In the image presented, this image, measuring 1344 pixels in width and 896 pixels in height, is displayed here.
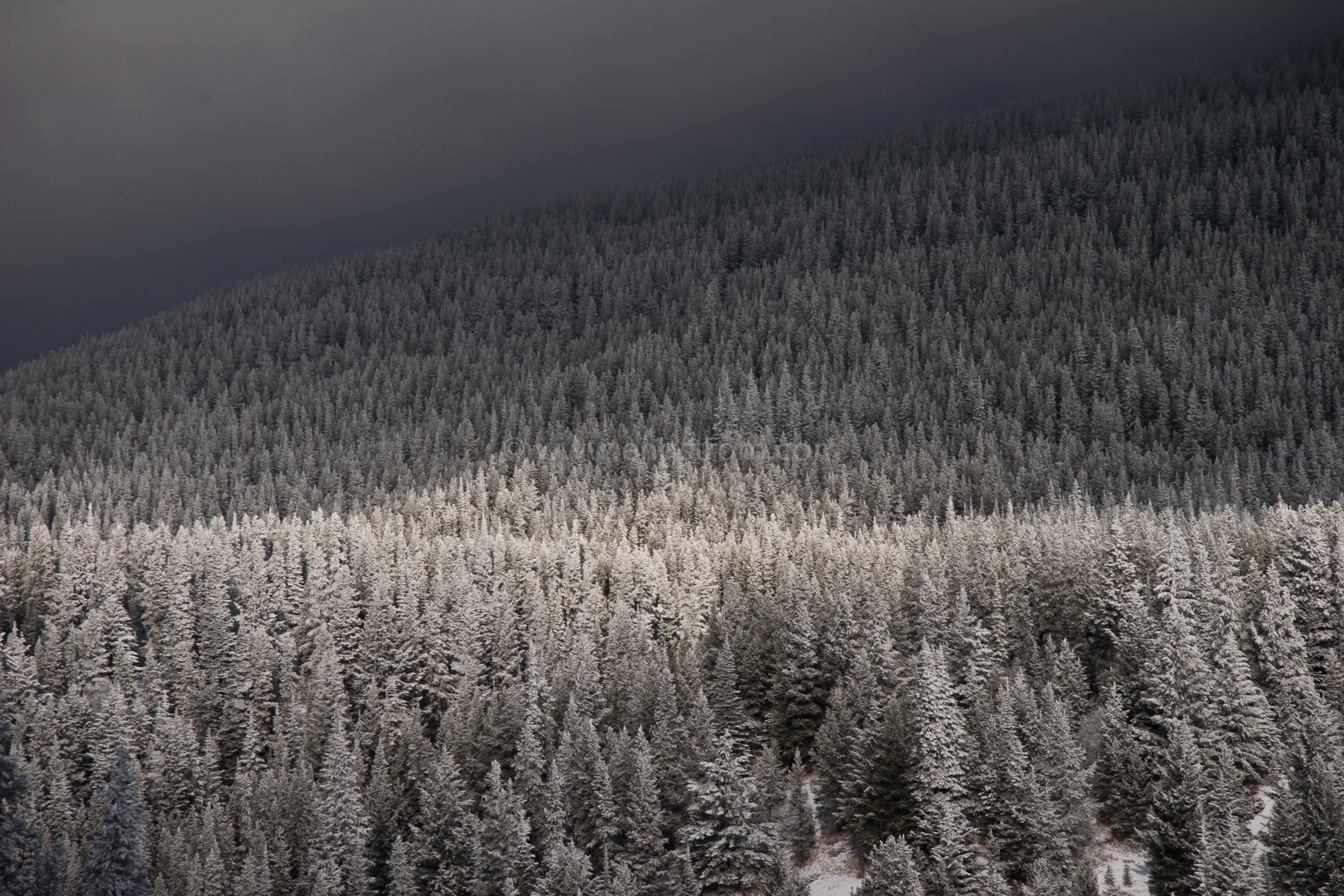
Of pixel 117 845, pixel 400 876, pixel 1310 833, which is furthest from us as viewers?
pixel 400 876

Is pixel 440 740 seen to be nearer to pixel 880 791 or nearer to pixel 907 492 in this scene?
pixel 880 791

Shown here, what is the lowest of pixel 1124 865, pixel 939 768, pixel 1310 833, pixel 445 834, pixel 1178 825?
pixel 1124 865

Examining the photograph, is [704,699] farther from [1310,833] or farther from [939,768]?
[1310,833]

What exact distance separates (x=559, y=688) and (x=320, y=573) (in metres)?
41.8

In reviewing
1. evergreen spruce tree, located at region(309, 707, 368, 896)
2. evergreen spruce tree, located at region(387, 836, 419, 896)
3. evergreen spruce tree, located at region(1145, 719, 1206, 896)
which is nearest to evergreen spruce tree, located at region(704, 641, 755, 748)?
evergreen spruce tree, located at region(387, 836, 419, 896)

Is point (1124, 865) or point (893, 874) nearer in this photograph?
point (893, 874)

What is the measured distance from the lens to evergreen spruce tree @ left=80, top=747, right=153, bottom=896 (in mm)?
45219

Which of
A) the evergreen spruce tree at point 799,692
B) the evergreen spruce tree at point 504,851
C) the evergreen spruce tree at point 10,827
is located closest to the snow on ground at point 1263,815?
the evergreen spruce tree at point 799,692

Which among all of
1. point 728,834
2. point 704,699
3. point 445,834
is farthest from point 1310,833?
point 445,834

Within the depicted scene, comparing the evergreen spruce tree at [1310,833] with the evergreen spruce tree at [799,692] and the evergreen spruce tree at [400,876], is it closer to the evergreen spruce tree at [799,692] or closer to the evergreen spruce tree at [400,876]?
the evergreen spruce tree at [799,692]

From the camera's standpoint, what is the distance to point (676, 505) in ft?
486

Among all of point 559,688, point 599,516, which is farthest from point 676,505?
point 559,688

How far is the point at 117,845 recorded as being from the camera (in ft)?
150

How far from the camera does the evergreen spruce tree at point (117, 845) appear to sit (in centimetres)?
4522
